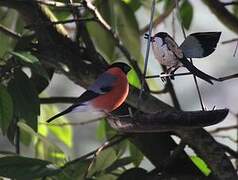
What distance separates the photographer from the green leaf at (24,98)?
3.00 ft

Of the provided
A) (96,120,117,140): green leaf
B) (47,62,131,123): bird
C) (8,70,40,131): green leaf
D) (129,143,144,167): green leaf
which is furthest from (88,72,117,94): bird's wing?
(96,120,117,140): green leaf

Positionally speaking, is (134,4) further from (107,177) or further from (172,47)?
(172,47)

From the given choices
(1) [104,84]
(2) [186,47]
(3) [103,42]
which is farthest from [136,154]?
(2) [186,47]

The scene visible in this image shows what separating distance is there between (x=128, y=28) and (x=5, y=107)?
489 millimetres

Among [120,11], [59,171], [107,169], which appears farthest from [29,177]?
[120,11]

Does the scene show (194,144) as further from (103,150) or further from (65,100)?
(65,100)

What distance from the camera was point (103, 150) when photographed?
1107 mm

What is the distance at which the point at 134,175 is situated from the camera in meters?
1.08

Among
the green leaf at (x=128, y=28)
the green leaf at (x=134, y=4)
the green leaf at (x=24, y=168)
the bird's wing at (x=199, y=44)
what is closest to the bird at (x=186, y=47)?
the bird's wing at (x=199, y=44)

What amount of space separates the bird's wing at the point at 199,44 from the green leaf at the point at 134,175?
0.37 metres

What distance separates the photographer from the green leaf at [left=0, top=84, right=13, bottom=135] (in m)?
0.87

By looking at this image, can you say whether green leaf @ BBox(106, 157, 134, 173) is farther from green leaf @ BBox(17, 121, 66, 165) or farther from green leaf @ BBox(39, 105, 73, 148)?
green leaf @ BBox(39, 105, 73, 148)

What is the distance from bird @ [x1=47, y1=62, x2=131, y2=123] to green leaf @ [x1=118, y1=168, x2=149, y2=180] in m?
0.25

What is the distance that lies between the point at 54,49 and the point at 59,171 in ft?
0.97
